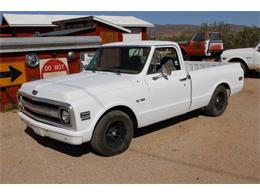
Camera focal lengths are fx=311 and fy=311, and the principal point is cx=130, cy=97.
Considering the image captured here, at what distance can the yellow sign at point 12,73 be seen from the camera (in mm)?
8188

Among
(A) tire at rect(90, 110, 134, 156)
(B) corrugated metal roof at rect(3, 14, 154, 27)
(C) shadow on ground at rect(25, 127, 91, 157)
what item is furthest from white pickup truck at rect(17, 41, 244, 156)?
(B) corrugated metal roof at rect(3, 14, 154, 27)

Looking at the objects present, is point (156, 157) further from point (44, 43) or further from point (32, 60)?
point (44, 43)

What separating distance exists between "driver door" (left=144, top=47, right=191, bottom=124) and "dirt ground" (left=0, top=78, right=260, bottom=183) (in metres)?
0.50

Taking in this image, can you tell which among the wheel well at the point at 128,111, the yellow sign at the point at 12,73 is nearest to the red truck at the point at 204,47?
the yellow sign at the point at 12,73

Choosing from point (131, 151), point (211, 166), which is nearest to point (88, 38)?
point (131, 151)

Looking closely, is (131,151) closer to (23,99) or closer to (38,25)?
(23,99)

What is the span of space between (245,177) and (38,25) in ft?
76.9

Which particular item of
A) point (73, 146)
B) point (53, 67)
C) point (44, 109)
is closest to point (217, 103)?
point (73, 146)

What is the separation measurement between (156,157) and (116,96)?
117 centimetres

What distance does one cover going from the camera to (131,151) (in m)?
5.27

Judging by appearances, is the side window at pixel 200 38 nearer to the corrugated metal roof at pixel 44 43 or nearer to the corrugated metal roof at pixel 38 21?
the corrugated metal roof at pixel 38 21

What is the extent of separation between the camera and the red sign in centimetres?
902

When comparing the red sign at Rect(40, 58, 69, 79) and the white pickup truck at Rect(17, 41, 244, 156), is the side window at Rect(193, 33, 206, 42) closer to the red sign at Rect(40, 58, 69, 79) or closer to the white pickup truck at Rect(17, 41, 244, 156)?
the red sign at Rect(40, 58, 69, 79)

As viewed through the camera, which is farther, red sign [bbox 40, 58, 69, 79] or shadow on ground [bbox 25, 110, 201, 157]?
red sign [bbox 40, 58, 69, 79]
